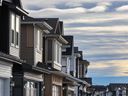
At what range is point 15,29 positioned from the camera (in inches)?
1364

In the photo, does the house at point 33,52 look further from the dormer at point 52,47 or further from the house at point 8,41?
the house at point 8,41

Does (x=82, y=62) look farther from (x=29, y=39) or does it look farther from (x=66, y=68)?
(x=29, y=39)

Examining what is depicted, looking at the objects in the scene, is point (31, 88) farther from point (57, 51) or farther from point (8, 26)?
point (57, 51)

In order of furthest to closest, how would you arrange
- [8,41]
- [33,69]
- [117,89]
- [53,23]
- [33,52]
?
[117,89] → [53,23] → [33,52] → [33,69] → [8,41]

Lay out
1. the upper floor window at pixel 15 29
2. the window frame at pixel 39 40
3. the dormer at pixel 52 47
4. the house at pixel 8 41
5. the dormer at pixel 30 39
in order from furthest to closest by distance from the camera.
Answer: the dormer at pixel 52 47, the window frame at pixel 39 40, the dormer at pixel 30 39, the upper floor window at pixel 15 29, the house at pixel 8 41

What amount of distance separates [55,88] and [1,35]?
18444 millimetres

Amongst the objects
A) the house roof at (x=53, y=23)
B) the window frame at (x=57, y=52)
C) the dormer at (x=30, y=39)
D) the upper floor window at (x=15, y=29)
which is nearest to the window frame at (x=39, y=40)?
the dormer at (x=30, y=39)

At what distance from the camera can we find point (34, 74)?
133ft

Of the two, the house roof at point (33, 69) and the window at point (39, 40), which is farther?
the window at point (39, 40)

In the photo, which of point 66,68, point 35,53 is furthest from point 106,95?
point 35,53

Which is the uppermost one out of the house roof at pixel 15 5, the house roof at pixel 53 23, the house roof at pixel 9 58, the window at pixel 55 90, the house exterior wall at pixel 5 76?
the house roof at pixel 15 5

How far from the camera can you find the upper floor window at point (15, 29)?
34.0 meters

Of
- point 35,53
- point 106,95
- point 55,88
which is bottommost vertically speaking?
point 106,95

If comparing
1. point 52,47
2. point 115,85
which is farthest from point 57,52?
point 115,85
